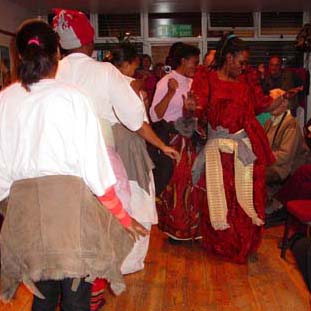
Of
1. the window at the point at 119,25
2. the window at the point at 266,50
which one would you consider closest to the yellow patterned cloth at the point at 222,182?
the window at the point at 266,50

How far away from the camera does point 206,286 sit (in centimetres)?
284

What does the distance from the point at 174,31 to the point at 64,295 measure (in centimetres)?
668

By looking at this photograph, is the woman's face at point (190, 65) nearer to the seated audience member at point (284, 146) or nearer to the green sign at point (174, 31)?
the seated audience member at point (284, 146)

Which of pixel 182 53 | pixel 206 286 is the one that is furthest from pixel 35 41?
pixel 182 53

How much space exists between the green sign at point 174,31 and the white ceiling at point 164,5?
1.20 ft

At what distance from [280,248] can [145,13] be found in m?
5.08

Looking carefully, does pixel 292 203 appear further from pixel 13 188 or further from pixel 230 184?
pixel 13 188

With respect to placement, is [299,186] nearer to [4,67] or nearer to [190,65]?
[190,65]

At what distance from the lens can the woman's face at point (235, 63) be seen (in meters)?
3.08

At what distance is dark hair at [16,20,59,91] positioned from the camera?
152 cm

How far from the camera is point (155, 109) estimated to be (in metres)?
3.34

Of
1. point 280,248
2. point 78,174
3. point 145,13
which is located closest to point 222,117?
point 280,248

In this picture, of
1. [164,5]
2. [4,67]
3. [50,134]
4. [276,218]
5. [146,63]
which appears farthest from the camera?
[164,5]

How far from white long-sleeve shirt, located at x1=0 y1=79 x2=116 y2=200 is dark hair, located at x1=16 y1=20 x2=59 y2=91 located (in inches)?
1.2
